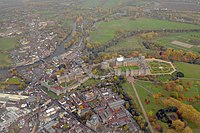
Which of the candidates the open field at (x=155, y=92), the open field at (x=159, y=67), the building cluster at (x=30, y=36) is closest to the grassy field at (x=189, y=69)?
the open field at (x=159, y=67)

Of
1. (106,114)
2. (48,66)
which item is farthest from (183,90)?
(48,66)

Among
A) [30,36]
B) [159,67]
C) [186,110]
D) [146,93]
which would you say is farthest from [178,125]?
[30,36]

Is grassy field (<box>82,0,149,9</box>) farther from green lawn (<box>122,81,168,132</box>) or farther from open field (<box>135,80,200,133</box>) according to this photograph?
open field (<box>135,80,200,133</box>)

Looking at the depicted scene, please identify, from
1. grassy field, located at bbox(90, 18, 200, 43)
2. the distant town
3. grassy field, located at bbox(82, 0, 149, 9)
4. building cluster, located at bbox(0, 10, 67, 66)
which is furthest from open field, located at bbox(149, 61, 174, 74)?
grassy field, located at bbox(82, 0, 149, 9)

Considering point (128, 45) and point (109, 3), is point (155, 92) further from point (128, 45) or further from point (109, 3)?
point (109, 3)

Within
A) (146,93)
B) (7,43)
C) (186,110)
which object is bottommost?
(146,93)

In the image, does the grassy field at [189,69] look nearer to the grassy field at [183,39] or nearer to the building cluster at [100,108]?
the grassy field at [183,39]
